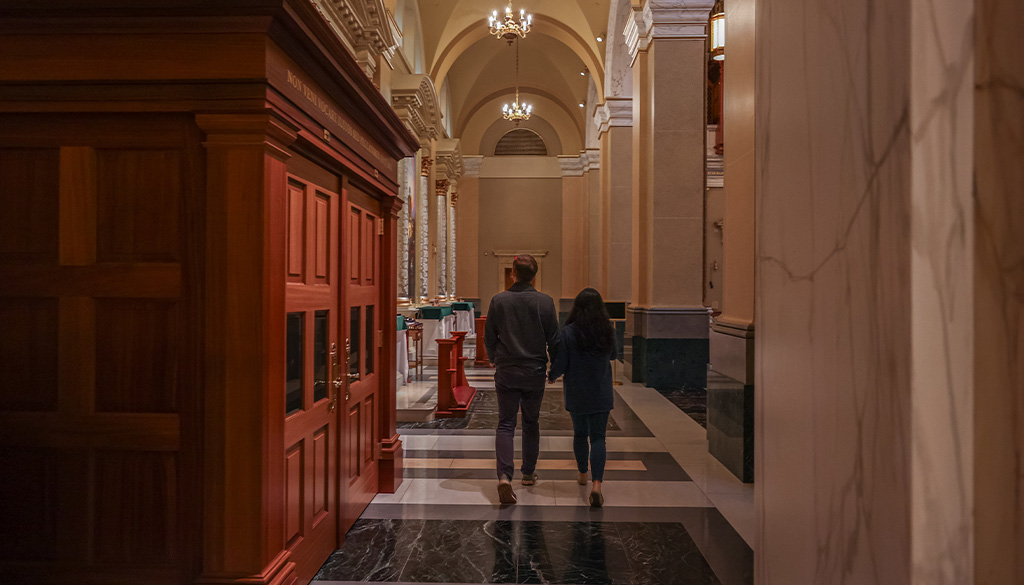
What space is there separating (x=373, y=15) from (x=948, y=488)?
9678mm

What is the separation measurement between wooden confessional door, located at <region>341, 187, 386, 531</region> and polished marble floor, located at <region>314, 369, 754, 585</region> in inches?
10.2

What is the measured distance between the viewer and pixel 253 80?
241 centimetres

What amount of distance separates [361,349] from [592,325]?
157cm

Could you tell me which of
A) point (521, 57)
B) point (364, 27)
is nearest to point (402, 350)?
point (364, 27)

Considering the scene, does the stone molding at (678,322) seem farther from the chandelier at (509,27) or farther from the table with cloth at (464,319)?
the chandelier at (509,27)

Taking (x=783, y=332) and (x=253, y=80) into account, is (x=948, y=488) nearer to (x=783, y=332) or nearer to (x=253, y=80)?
Answer: (x=783, y=332)

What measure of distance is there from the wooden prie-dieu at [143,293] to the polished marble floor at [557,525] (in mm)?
995

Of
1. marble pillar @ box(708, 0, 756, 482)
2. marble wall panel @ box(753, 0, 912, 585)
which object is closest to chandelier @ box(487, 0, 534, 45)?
marble pillar @ box(708, 0, 756, 482)

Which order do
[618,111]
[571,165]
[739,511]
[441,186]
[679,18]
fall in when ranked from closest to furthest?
[739,511] → [679,18] → [618,111] → [441,186] → [571,165]

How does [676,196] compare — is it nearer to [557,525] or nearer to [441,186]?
[557,525]

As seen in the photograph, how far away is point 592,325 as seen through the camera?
4.21 metres

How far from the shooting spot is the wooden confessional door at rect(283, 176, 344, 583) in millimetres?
2863

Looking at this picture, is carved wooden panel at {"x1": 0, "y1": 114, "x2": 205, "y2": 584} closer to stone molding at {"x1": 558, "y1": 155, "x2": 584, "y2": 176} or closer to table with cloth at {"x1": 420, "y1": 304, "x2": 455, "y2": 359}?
table with cloth at {"x1": 420, "y1": 304, "x2": 455, "y2": 359}

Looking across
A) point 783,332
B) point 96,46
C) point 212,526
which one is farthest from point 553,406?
point 783,332
